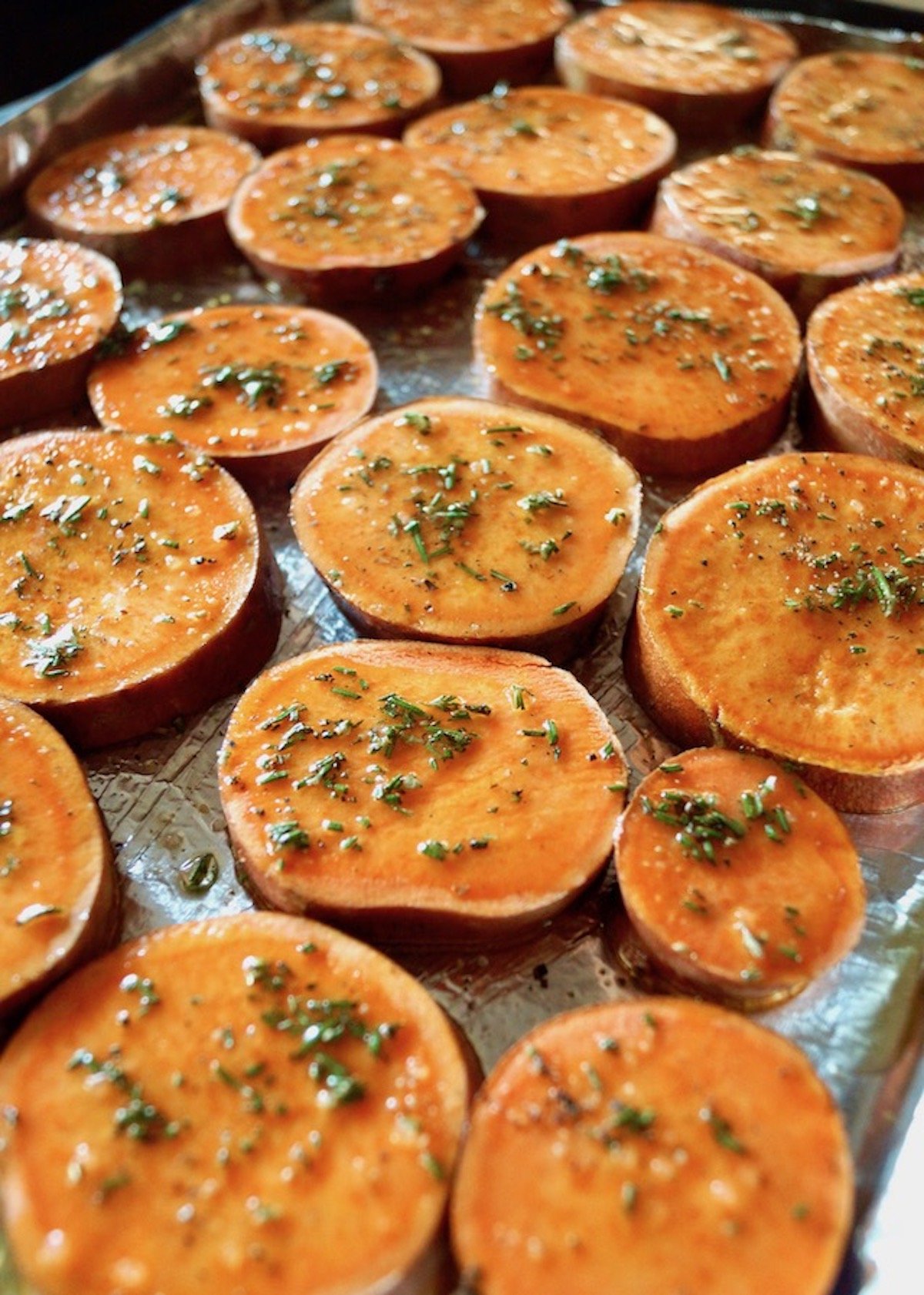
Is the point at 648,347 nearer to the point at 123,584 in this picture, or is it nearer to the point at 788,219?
the point at 788,219

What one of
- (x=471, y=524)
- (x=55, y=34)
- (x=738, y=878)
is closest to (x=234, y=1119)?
(x=738, y=878)

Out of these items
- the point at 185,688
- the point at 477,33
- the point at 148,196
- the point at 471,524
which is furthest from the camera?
the point at 477,33

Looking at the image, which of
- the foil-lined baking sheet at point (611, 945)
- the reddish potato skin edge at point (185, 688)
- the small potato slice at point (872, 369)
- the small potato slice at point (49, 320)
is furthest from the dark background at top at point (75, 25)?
the reddish potato skin edge at point (185, 688)

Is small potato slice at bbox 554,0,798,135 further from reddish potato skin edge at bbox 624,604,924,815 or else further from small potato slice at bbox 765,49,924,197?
reddish potato skin edge at bbox 624,604,924,815

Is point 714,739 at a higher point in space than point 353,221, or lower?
lower

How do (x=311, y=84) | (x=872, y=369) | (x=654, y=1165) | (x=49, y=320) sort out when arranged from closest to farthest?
(x=654, y=1165), (x=872, y=369), (x=49, y=320), (x=311, y=84)

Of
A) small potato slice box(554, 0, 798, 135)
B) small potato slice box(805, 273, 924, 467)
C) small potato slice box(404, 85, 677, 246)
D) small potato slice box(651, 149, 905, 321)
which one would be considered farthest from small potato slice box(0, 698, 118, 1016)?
small potato slice box(554, 0, 798, 135)
